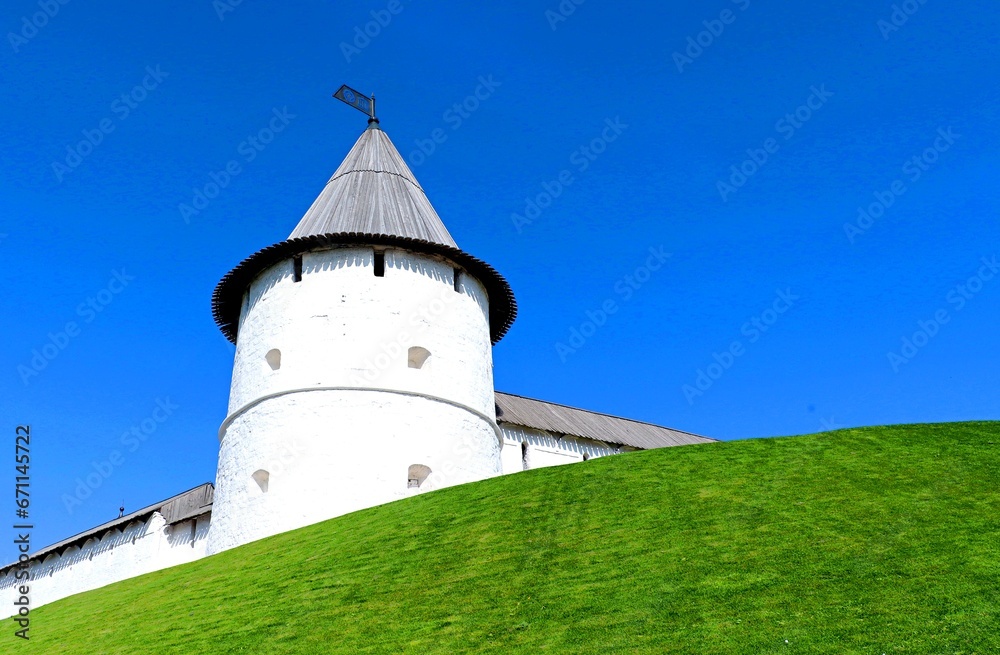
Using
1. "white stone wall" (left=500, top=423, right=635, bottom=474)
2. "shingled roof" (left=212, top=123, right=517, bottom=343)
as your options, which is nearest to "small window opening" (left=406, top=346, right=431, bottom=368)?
"shingled roof" (left=212, top=123, right=517, bottom=343)

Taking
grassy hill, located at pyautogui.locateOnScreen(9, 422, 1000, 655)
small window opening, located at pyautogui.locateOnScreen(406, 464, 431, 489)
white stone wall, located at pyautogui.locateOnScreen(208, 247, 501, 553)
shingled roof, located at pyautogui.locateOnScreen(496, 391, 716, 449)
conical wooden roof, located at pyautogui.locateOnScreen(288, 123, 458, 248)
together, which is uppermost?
conical wooden roof, located at pyautogui.locateOnScreen(288, 123, 458, 248)

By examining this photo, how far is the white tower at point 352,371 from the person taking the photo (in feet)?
59.0

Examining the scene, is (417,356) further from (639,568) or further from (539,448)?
(639,568)

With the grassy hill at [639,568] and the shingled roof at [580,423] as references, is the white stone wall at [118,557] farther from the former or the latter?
the shingled roof at [580,423]

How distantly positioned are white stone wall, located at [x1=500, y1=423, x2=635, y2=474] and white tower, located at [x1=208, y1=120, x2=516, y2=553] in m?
3.25

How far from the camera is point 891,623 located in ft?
26.3

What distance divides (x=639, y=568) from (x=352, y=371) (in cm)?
973

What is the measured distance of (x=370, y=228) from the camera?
2019 cm

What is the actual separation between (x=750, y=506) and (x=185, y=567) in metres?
9.40

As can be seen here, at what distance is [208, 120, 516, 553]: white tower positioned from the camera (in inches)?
708

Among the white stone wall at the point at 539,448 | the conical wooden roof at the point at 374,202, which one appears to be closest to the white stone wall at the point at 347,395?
the conical wooden roof at the point at 374,202

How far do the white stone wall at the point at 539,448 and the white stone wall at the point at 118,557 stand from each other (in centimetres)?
741

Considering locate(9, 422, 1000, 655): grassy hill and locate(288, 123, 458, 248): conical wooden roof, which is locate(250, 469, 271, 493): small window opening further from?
locate(288, 123, 458, 248): conical wooden roof

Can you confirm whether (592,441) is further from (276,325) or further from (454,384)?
(276,325)
